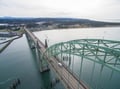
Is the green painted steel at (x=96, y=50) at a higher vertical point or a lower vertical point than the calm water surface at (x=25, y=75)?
higher

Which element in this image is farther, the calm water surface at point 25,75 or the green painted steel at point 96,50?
the calm water surface at point 25,75

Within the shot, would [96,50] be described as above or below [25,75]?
above

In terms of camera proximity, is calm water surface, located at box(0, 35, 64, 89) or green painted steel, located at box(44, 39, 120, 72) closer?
green painted steel, located at box(44, 39, 120, 72)

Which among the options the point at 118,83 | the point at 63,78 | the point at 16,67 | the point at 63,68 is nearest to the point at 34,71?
the point at 16,67

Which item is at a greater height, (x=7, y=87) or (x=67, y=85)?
(x=67, y=85)

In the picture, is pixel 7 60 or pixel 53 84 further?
pixel 7 60

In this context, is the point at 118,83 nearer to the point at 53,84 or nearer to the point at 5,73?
the point at 53,84

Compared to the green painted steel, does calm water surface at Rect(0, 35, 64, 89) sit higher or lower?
lower

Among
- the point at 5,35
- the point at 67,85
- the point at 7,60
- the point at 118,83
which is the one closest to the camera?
the point at 67,85

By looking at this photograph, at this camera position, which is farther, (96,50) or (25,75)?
(25,75)

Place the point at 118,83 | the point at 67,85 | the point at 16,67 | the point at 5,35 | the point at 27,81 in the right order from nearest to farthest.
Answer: the point at 67,85, the point at 118,83, the point at 27,81, the point at 16,67, the point at 5,35
